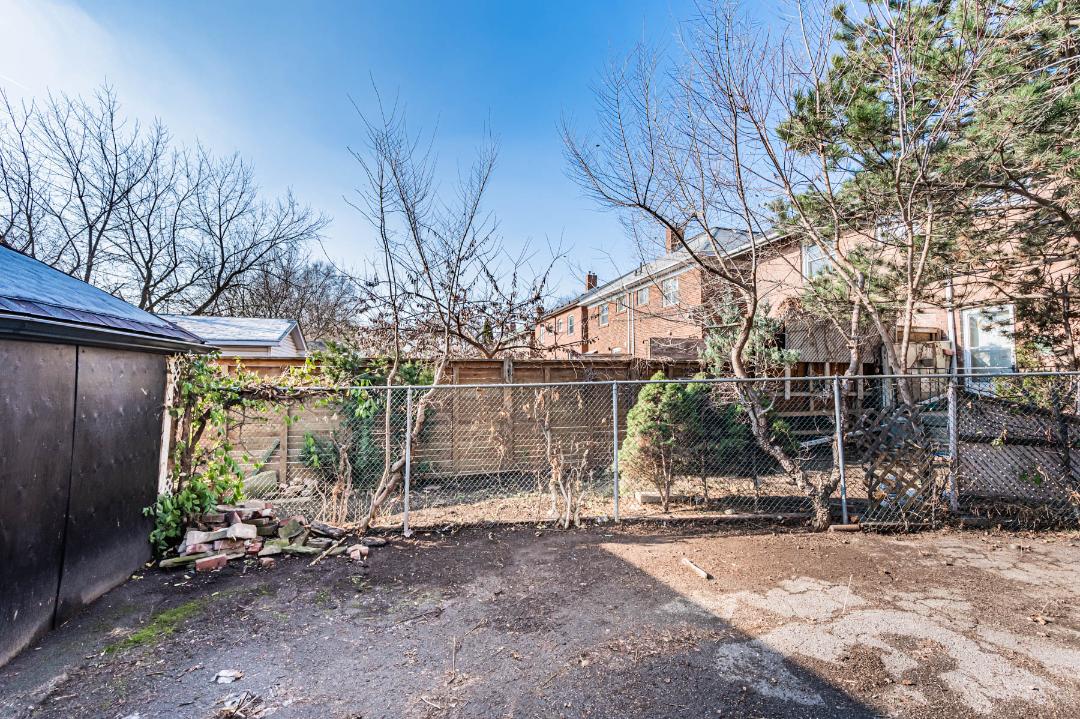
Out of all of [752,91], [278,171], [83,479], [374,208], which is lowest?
[83,479]

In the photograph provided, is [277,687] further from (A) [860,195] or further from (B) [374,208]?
(A) [860,195]

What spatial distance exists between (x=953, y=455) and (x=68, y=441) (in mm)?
7791

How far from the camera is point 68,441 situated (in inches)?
120

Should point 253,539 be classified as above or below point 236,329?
below

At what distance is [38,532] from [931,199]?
7.90 metres

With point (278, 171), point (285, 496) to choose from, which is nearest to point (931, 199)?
point (285, 496)

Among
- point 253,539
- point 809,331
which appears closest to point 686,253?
point 809,331

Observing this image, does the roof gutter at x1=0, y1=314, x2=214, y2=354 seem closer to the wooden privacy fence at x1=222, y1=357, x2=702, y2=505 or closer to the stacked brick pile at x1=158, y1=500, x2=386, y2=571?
the stacked brick pile at x1=158, y1=500, x2=386, y2=571

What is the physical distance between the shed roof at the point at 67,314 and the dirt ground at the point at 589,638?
1848 millimetres

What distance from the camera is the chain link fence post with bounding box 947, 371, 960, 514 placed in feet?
16.2

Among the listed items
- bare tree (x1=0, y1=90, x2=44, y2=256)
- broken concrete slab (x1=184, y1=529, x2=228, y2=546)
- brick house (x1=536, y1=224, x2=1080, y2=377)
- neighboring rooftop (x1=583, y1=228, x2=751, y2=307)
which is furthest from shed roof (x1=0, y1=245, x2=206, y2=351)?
bare tree (x1=0, y1=90, x2=44, y2=256)

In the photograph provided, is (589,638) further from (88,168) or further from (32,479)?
(88,168)

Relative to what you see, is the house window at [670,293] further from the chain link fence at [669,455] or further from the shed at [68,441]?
the shed at [68,441]

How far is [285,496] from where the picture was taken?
6.90 m
